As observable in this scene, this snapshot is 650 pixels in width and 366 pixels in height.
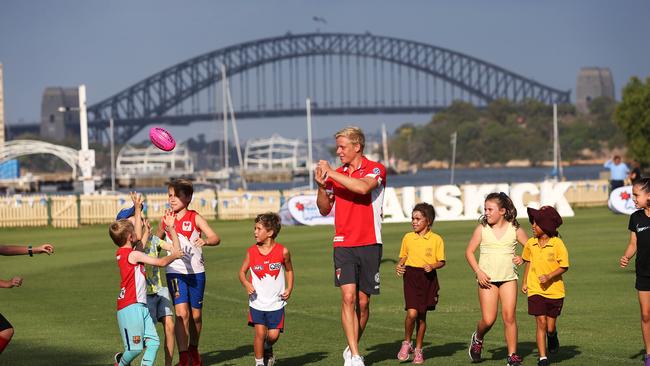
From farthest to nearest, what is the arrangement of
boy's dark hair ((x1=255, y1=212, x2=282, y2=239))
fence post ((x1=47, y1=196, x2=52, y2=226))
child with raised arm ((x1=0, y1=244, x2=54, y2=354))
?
fence post ((x1=47, y1=196, x2=52, y2=226)) < boy's dark hair ((x1=255, y1=212, x2=282, y2=239)) < child with raised arm ((x1=0, y1=244, x2=54, y2=354))

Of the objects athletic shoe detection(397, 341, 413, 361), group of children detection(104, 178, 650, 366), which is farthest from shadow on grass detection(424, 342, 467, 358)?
group of children detection(104, 178, 650, 366)

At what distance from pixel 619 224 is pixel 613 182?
17.0ft

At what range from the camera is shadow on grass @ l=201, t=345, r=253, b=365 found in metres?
12.5

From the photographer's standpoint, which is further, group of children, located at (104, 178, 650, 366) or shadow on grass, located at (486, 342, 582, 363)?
shadow on grass, located at (486, 342, 582, 363)

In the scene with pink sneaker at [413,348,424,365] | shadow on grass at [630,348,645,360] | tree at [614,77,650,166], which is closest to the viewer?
pink sneaker at [413,348,424,365]

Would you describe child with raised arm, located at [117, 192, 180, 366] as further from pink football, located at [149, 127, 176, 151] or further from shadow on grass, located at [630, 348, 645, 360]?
shadow on grass, located at [630, 348, 645, 360]

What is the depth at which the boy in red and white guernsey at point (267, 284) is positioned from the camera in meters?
11.3

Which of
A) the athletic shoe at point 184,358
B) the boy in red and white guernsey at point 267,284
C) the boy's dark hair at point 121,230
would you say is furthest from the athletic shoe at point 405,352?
the boy's dark hair at point 121,230

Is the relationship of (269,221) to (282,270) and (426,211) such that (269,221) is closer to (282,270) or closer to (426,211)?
(282,270)

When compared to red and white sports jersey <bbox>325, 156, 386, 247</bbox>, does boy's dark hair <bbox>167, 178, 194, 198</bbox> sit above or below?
above

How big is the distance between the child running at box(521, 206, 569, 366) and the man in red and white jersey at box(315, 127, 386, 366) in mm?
1491

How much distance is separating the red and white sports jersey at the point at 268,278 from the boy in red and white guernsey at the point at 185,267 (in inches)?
17.9

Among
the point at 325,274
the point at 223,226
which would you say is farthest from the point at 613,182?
the point at 325,274

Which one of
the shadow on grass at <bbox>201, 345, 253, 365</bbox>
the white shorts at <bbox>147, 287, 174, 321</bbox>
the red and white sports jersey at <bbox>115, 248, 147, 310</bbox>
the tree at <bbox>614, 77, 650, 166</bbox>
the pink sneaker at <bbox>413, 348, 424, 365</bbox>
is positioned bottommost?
the shadow on grass at <bbox>201, 345, 253, 365</bbox>
